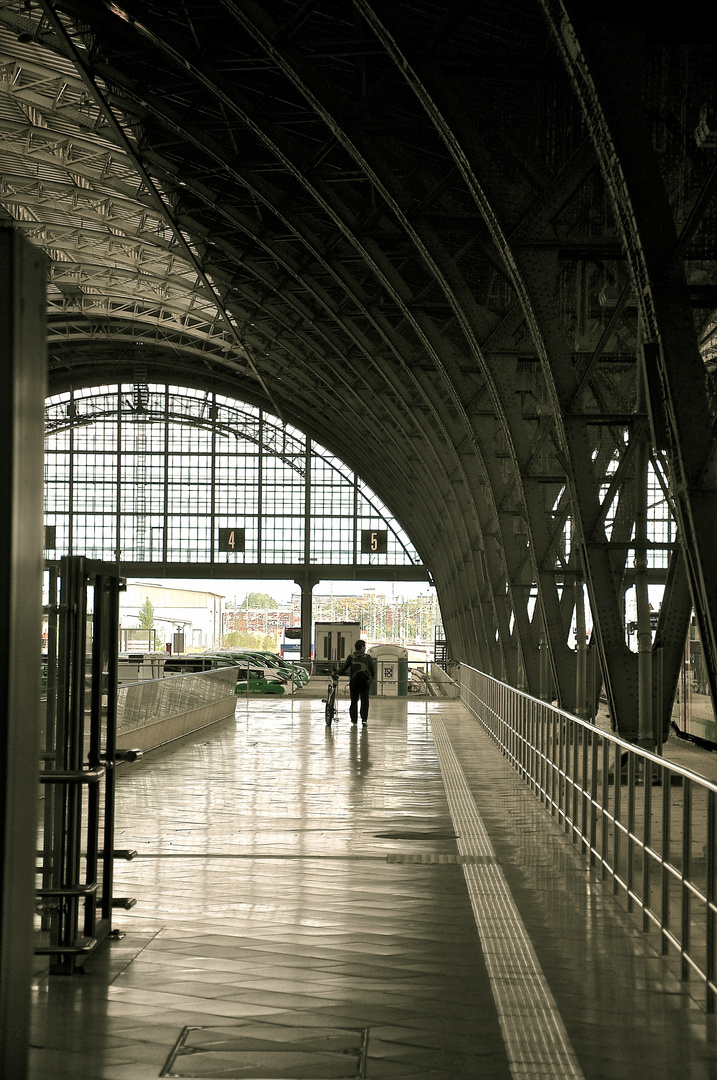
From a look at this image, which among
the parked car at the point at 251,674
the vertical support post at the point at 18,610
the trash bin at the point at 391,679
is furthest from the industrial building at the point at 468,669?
the parked car at the point at 251,674

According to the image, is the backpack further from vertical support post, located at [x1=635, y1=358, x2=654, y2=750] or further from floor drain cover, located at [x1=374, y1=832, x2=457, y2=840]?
floor drain cover, located at [x1=374, y1=832, x2=457, y2=840]

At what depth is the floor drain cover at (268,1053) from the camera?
4.58 metres

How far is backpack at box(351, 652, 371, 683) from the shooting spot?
22953mm

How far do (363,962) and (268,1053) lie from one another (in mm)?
1515

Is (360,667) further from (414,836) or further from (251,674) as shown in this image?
(251,674)

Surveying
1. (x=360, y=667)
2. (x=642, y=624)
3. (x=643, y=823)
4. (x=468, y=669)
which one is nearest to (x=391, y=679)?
(x=468, y=669)

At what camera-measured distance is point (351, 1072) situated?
4.60m

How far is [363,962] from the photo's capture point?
627 cm

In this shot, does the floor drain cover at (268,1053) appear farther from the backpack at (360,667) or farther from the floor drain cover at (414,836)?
the backpack at (360,667)

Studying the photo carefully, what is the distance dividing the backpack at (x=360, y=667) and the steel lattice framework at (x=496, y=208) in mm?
3040

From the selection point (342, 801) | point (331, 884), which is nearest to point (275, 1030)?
point (331, 884)

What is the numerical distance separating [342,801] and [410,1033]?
7.80 metres

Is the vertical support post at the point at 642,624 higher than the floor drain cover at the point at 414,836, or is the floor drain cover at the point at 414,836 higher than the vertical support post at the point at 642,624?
the vertical support post at the point at 642,624

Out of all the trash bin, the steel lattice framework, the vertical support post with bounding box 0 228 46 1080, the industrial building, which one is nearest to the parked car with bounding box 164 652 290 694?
the trash bin
